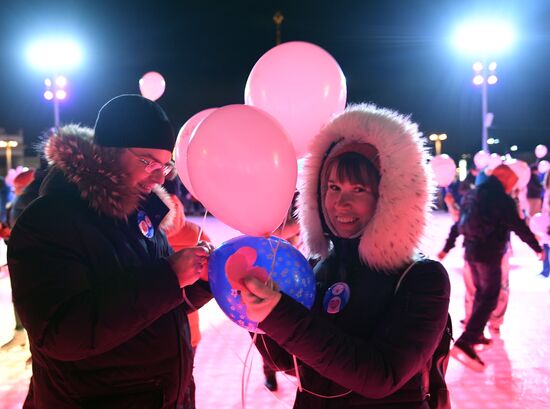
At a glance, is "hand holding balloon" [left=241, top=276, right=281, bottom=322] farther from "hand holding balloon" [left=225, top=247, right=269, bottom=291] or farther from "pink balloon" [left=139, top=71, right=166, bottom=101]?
"pink balloon" [left=139, top=71, right=166, bottom=101]

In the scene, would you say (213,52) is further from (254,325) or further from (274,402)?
(254,325)

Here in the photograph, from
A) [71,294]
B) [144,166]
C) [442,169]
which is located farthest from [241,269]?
[442,169]

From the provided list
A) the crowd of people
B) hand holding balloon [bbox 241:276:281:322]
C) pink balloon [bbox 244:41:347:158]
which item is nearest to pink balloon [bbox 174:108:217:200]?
pink balloon [bbox 244:41:347:158]

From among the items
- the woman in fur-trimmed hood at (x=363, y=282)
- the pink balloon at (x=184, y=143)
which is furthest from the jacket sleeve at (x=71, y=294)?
the pink balloon at (x=184, y=143)

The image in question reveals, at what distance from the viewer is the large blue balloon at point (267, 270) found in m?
1.39

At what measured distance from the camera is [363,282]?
1.50m

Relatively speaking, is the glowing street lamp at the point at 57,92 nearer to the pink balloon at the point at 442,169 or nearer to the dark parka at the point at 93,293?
the pink balloon at the point at 442,169

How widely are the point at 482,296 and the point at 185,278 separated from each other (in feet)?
13.0

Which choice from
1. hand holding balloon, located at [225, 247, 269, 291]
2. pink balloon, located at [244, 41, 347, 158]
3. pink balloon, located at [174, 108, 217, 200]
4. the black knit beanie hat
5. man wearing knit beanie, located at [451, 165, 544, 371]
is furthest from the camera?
man wearing knit beanie, located at [451, 165, 544, 371]

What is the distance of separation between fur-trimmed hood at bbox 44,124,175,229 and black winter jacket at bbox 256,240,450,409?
847 mm

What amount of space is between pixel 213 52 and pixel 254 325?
16.3m

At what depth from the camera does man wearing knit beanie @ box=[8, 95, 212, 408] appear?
4.63ft

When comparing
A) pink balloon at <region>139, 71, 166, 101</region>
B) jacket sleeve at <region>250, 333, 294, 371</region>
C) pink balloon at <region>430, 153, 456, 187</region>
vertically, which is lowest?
pink balloon at <region>430, 153, 456, 187</region>

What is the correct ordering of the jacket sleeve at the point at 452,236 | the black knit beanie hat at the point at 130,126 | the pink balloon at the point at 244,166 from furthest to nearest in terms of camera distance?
the jacket sleeve at the point at 452,236
the black knit beanie hat at the point at 130,126
the pink balloon at the point at 244,166
